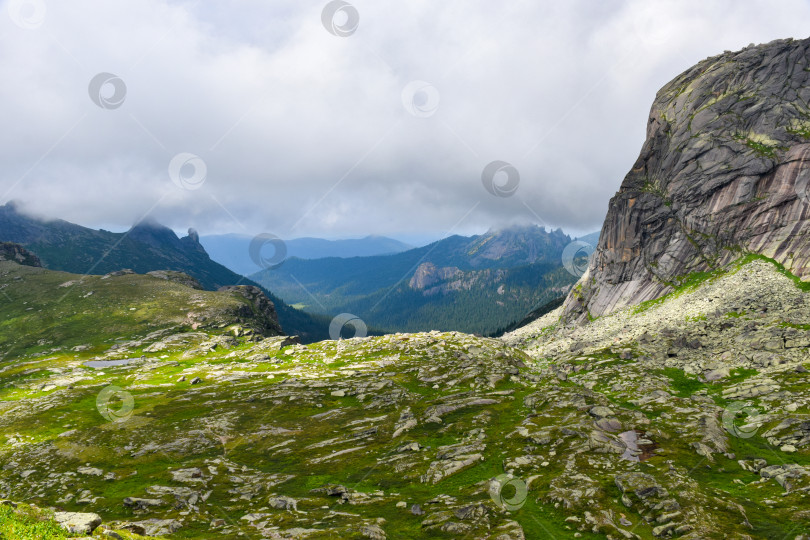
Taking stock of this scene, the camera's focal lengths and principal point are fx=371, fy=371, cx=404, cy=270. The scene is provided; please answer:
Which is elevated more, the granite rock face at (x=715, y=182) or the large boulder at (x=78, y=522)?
the granite rock face at (x=715, y=182)

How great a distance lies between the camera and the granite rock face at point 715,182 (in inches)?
3738

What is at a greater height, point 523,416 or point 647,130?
point 647,130

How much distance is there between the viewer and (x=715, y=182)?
358 feet

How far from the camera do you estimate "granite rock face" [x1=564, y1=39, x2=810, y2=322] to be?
9494cm

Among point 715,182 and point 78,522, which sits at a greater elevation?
point 715,182

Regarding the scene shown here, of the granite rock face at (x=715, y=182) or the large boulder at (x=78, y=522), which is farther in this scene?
the granite rock face at (x=715, y=182)

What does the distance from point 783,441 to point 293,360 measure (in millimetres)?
81625

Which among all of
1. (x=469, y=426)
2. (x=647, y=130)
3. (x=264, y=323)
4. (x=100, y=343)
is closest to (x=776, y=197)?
(x=647, y=130)

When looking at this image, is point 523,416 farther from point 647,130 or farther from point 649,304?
point 647,130

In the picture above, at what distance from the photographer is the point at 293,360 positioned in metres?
87.9

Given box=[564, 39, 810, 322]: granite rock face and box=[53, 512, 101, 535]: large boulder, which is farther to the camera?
box=[564, 39, 810, 322]: granite rock face

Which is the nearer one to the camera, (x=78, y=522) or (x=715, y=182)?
(x=78, y=522)

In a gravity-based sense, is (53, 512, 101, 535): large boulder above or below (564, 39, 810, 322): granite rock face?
below

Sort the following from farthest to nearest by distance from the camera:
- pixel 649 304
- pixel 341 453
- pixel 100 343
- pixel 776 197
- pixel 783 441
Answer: pixel 100 343 < pixel 649 304 < pixel 776 197 < pixel 341 453 < pixel 783 441
